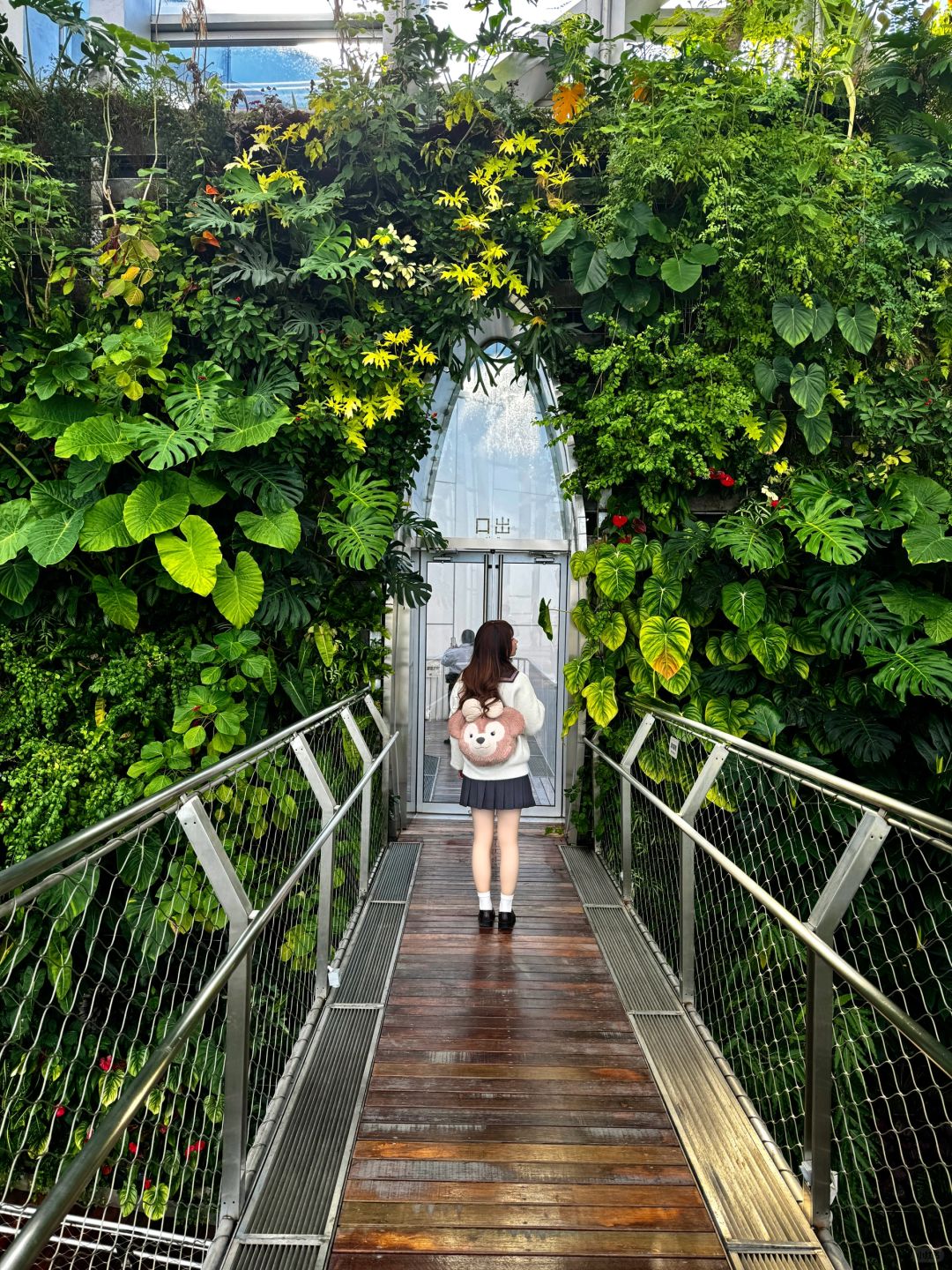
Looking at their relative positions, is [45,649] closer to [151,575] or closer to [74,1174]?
[151,575]

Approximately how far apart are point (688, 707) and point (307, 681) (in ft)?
7.80

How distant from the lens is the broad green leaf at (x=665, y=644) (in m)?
5.36

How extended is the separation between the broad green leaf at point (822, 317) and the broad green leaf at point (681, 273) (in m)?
0.71

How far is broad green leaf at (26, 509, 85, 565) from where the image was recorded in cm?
514

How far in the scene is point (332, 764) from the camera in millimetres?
4582

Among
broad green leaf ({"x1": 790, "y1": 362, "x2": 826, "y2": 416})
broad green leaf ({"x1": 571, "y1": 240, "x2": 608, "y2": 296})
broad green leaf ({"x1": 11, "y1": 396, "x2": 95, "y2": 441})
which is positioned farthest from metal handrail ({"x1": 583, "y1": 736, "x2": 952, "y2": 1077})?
broad green leaf ({"x1": 11, "y1": 396, "x2": 95, "y2": 441})

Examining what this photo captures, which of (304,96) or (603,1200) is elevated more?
(304,96)

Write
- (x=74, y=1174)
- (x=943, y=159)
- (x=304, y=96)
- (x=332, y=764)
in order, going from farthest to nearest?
(x=304, y=96)
(x=943, y=159)
(x=332, y=764)
(x=74, y=1174)

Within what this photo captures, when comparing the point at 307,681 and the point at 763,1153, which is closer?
the point at 763,1153

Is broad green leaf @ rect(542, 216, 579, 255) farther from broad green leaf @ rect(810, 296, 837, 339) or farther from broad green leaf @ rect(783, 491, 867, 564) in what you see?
broad green leaf @ rect(783, 491, 867, 564)

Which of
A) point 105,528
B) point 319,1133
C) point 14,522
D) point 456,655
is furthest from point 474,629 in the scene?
point 319,1133

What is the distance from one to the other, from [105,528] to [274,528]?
932 mm

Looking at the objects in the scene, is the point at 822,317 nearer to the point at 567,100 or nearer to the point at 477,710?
the point at 567,100

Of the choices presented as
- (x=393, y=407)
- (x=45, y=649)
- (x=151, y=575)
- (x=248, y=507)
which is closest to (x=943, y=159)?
(x=393, y=407)
